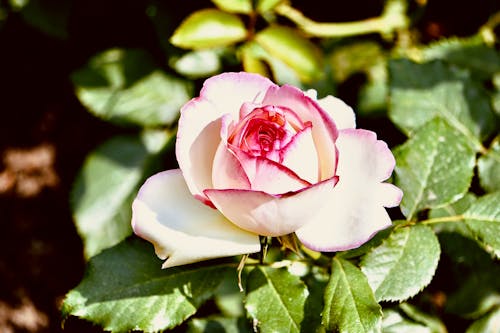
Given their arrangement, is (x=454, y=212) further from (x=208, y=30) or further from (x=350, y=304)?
(x=208, y=30)

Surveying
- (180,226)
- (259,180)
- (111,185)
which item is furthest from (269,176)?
(111,185)

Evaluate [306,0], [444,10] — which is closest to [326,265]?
[306,0]

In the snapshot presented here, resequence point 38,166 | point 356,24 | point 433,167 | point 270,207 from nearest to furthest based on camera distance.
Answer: point 270,207, point 433,167, point 356,24, point 38,166

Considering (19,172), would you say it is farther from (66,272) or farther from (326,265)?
(326,265)

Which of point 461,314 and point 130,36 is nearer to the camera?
point 461,314

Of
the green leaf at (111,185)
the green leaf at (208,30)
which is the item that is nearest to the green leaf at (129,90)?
the green leaf at (111,185)

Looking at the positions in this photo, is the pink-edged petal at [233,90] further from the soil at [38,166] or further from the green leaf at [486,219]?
the soil at [38,166]

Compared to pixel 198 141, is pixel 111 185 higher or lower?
lower

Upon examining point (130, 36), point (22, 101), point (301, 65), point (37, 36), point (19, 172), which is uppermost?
point (301, 65)

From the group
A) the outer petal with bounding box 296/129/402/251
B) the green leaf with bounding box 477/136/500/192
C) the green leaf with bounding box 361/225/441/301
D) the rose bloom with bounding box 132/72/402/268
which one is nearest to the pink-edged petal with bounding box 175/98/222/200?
the rose bloom with bounding box 132/72/402/268
